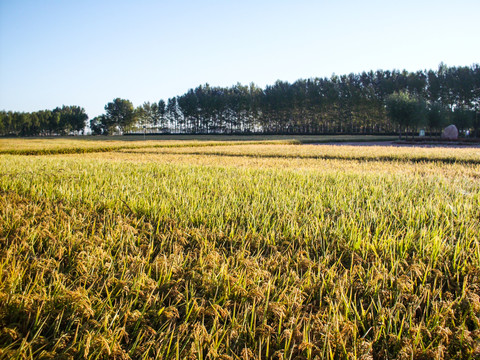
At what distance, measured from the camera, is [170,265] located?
1.89m

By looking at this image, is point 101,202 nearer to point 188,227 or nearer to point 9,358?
point 188,227

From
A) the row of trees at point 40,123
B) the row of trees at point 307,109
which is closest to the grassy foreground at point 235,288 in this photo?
the row of trees at point 307,109

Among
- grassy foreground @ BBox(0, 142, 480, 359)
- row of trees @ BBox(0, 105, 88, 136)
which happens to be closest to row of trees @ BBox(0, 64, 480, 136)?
row of trees @ BBox(0, 105, 88, 136)

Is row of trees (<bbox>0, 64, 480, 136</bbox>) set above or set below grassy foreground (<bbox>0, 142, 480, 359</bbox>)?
above

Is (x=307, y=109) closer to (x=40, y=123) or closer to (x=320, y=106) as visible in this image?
(x=320, y=106)

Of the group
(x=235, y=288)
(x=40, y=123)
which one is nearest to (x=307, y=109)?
(x=235, y=288)

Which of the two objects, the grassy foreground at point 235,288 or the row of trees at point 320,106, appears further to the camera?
the row of trees at point 320,106

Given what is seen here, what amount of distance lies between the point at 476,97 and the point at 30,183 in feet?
228

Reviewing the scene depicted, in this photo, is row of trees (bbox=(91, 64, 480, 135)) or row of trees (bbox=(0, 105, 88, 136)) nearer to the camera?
row of trees (bbox=(91, 64, 480, 135))

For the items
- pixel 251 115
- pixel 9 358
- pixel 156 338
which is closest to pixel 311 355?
pixel 156 338

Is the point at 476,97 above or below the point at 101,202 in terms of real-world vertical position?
above

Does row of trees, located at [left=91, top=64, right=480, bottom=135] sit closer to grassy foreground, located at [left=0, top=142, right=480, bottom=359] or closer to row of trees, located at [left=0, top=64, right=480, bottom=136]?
row of trees, located at [left=0, top=64, right=480, bottom=136]

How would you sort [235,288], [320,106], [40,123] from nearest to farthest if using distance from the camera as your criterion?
[235,288], [320,106], [40,123]

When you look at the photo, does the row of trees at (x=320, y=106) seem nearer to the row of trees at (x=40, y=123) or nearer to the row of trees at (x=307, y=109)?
the row of trees at (x=307, y=109)
